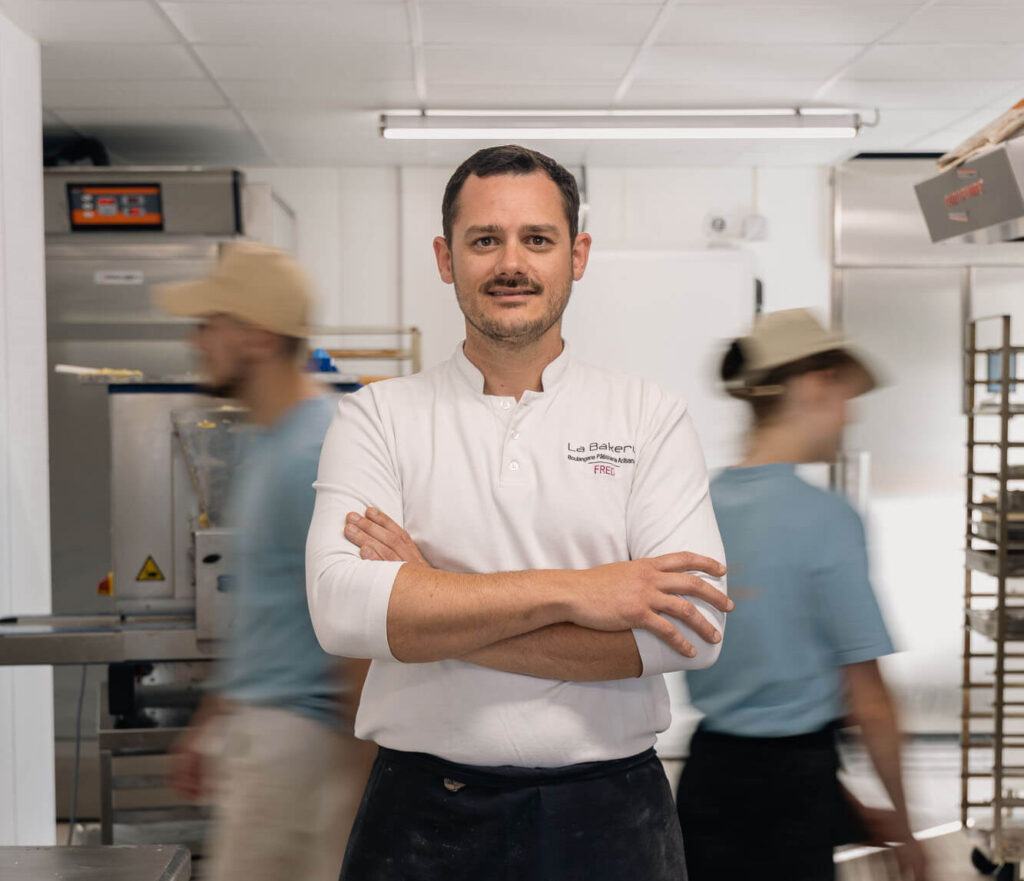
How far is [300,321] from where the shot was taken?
1708mm

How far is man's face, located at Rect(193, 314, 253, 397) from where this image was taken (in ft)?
5.55

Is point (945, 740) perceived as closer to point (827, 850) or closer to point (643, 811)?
point (827, 850)

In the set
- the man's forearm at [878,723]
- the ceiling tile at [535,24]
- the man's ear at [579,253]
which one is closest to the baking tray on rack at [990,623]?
the man's forearm at [878,723]

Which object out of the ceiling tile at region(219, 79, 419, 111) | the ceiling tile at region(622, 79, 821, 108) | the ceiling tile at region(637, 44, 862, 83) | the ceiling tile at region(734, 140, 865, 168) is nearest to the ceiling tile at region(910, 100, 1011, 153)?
the ceiling tile at region(734, 140, 865, 168)

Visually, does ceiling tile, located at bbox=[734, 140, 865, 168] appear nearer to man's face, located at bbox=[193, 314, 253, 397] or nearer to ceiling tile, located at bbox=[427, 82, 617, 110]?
ceiling tile, located at bbox=[427, 82, 617, 110]

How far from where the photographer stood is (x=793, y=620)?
1502mm

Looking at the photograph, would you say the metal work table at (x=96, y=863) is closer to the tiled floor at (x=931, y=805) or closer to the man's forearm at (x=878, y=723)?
the man's forearm at (x=878, y=723)

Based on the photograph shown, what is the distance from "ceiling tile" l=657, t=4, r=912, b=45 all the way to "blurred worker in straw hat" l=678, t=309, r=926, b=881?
1.79 meters

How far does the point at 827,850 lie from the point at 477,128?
310 centimetres

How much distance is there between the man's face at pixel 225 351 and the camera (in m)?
1.69

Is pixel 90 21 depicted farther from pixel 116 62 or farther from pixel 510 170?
pixel 510 170

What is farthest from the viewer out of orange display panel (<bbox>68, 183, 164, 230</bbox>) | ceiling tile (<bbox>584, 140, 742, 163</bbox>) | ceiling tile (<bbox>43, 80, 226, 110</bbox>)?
ceiling tile (<bbox>584, 140, 742, 163</bbox>)

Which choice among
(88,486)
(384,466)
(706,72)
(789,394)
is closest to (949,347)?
(706,72)

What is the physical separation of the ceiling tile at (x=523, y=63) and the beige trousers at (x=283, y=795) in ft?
7.51
